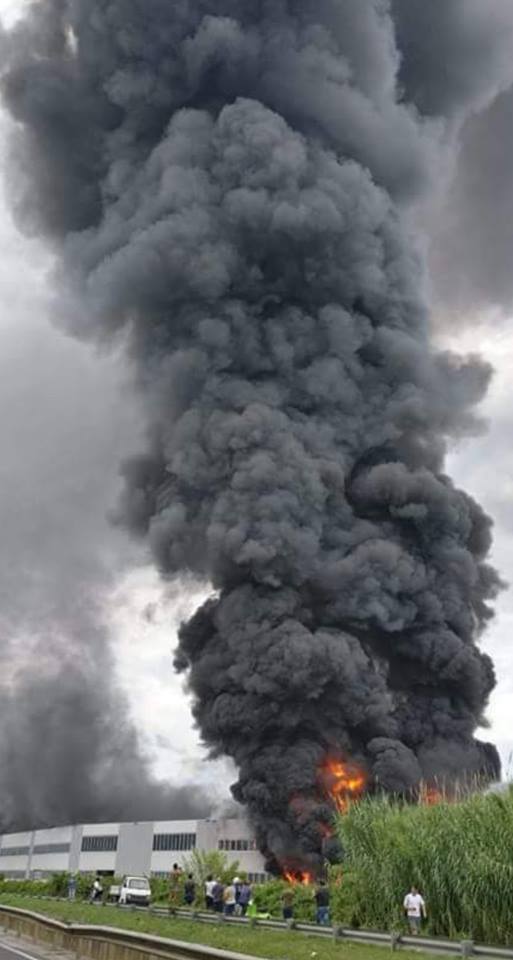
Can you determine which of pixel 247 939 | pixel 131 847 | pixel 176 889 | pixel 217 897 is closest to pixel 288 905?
pixel 217 897

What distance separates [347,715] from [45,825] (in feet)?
275

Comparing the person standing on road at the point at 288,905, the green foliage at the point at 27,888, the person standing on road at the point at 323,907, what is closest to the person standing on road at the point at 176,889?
the person standing on road at the point at 288,905

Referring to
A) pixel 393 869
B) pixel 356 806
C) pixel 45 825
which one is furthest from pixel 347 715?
pixel 45 825

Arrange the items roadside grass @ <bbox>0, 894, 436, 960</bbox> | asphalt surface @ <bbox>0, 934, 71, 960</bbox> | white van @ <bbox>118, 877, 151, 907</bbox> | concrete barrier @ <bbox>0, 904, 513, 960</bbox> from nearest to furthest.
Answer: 1. concrete barrier @ <bbox>0, 904, 513, 960</bbox>
2. roadside grass @ <bbox>0, 894, 436, 960</bbox>
3. asphalt surface @ <bbox>0, 934, 71, 960</bbox>
4. white van @ <bbox>118, 877, 151, 907</bbox>

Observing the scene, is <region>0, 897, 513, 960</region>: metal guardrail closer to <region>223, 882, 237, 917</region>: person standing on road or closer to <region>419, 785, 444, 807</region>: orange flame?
<region>223, 882, 237, 917</region>: person standing on road

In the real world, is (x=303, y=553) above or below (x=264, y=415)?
below

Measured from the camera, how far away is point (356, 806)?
1117 inches

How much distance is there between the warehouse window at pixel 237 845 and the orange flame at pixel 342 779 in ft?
38.9

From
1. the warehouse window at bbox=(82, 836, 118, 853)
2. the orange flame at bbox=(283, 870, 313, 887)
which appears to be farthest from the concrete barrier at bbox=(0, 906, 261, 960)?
the warehouse window at bbox=(82, 836, 118, 853)

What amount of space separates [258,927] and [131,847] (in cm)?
5948

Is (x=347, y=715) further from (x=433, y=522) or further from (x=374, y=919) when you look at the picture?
(x=374, y=919)

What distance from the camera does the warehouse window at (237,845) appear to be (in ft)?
211

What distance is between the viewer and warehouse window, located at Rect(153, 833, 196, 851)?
73.7m

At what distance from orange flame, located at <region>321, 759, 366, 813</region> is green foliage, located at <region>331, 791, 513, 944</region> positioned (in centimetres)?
2508
